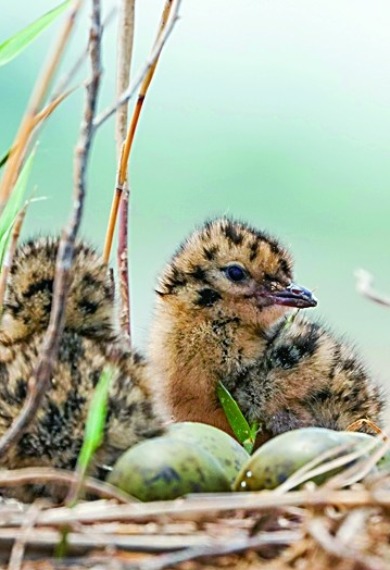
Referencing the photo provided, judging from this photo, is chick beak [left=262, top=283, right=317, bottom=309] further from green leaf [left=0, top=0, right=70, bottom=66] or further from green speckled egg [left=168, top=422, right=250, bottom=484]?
green leaf [left=0, top=0, right=70, bottom=66]

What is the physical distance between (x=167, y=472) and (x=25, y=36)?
2.60ft

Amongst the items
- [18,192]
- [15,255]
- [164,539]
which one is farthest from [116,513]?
[15,255]

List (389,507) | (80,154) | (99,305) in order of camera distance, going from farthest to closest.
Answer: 1. (99,305)
2. (80,154)
3. (389,507)

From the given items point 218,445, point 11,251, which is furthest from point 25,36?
point 218,445

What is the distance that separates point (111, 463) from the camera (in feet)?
6.35

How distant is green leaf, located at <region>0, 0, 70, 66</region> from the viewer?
1995mm

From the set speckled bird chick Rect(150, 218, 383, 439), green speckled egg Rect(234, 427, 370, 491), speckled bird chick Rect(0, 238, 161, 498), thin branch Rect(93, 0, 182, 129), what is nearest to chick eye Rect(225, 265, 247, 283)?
speckled bird chick Rect(150, 218, 383, 439)

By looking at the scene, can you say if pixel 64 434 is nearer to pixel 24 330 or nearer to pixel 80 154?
pixel 24 330

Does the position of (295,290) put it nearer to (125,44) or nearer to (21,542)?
(125,44)

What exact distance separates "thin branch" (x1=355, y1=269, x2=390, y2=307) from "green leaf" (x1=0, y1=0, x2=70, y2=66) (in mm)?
752

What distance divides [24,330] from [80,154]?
0.74m

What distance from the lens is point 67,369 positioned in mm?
1979

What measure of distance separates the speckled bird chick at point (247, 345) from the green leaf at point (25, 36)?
934mm

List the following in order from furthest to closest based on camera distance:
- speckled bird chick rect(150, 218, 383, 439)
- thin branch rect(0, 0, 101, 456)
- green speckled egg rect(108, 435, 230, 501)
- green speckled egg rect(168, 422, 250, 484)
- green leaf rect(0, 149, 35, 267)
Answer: speckled bird chick rect(150, 218, 383, 439) → green leaf rect(0, 149, 35, 267) → green speckled egg rect(168, 422, 250, 484) → green speckled egg rect(108, 435, 230, 501) → thin branch rect(0, 0, 101, 456)
